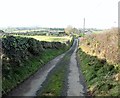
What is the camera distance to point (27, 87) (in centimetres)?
2523

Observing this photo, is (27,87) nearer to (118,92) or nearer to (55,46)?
(118,92)

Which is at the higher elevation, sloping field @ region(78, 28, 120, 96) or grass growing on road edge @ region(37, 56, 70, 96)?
sloping field @ region(78, 28, 120, 96)

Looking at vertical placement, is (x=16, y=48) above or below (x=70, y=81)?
above

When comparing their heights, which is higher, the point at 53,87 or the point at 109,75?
the point at 109,75

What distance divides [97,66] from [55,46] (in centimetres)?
4812

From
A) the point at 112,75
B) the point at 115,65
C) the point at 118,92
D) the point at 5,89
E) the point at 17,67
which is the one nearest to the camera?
A: the point at 118,92

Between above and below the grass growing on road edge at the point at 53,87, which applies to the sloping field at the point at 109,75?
above

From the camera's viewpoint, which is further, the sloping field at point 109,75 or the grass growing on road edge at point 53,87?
the grass growing on road edge at point 53,87

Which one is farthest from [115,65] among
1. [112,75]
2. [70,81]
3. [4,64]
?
[4,64]

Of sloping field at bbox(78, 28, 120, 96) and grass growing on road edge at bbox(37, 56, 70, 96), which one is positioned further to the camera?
grass growing on road edge at bbox(37, 56, 70, 96)

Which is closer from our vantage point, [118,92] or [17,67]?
[118,92]

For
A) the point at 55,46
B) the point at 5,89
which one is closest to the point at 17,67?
the point at 5,89

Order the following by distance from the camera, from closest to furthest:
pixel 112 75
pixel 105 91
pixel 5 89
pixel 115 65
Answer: pixel 105 91 < pixel 5 89 < pixel 112 75 < pixel 115 65

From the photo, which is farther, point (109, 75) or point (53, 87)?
point (109, 75)
